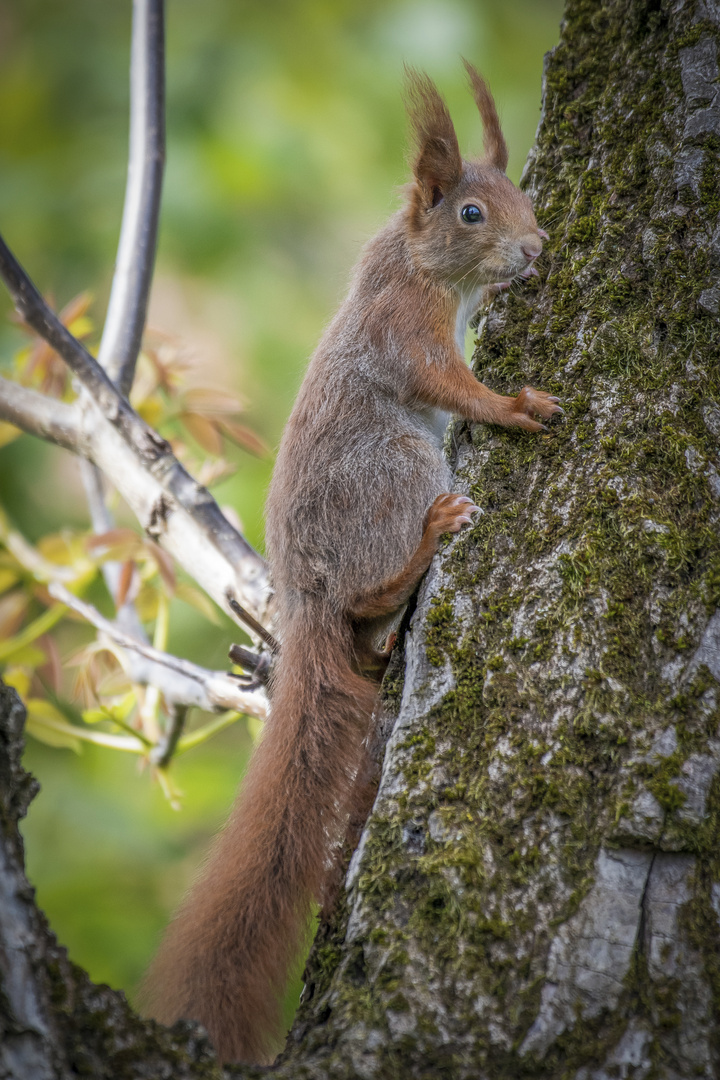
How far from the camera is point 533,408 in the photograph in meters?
1.80

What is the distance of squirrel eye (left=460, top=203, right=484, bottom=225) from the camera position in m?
2.51

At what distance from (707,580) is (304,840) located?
84cm

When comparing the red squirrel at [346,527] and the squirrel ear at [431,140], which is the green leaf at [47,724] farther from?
the squirrel ear at [431,140]

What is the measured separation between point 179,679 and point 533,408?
1228mm

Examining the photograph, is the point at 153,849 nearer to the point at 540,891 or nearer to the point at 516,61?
the point at 540,891

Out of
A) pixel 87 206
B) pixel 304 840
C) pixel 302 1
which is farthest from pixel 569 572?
pixel 302 1

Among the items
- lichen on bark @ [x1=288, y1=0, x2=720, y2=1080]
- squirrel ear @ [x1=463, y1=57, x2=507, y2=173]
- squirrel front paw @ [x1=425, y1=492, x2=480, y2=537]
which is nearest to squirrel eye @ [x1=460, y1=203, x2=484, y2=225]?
squirrel ear @ [x1=463, y1=57, x2=507, y2=173]

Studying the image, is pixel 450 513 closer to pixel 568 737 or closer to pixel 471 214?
pixel 568 737

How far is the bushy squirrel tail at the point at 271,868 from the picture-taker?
4.50 ft

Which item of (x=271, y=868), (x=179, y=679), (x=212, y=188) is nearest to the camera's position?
(x=271, y=868)

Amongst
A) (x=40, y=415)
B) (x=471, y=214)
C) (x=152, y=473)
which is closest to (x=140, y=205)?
(x=40, y=415)

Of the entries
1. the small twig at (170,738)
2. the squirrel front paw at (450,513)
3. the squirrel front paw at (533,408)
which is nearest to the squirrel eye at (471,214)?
the squirrel front paw at (533,408)

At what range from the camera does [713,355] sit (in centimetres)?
175

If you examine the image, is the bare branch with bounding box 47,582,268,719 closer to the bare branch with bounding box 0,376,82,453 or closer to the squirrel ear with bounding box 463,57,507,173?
the bare branch with bounding box 0,376,82,453
